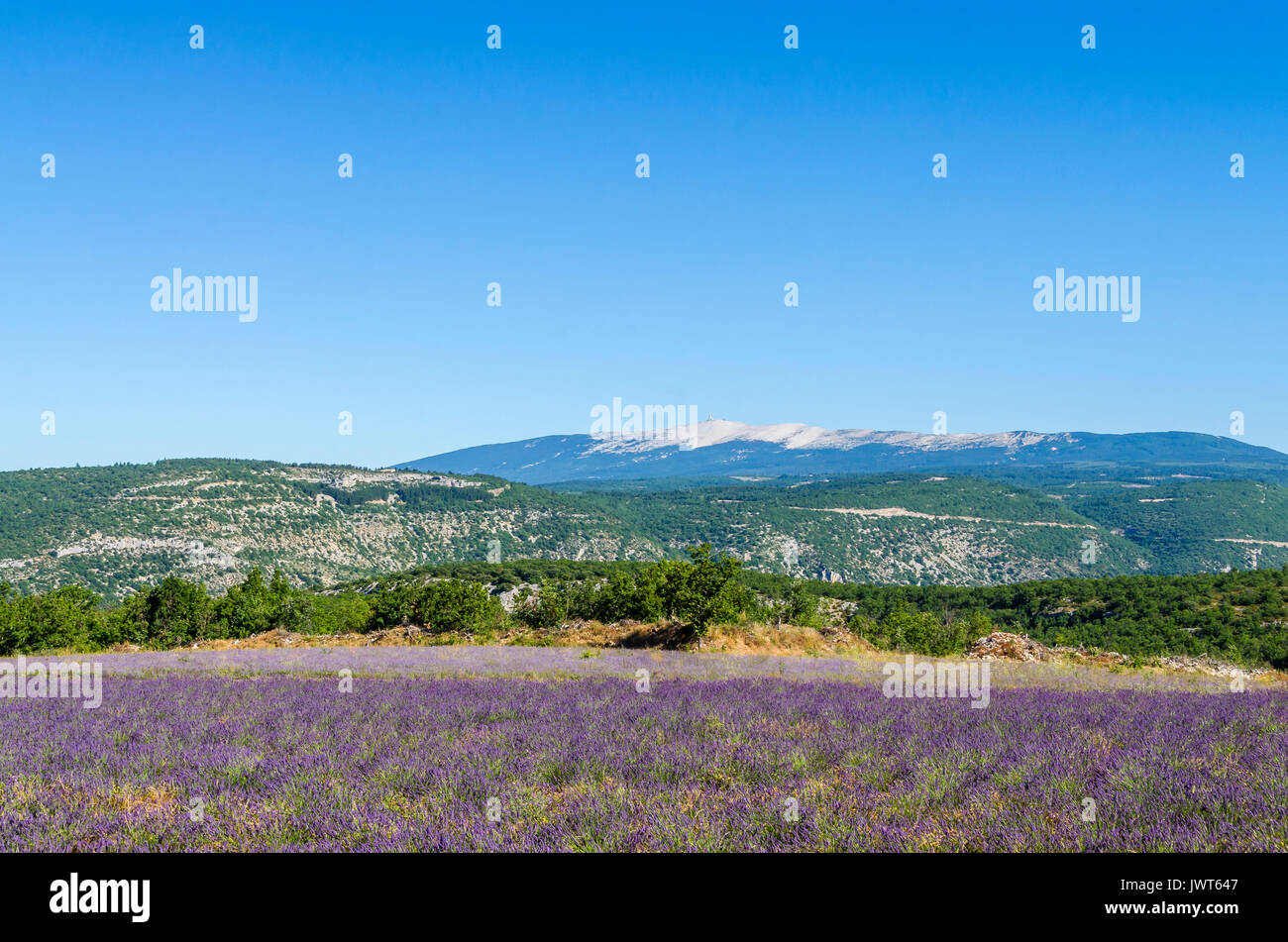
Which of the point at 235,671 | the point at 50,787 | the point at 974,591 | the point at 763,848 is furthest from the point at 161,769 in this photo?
the point at 974,591

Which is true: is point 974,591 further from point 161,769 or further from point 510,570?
point 161,769

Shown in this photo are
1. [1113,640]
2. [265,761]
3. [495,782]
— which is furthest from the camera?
[1113,640]

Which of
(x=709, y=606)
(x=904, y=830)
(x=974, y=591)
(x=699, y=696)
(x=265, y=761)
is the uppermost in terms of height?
(x=904, y=830)

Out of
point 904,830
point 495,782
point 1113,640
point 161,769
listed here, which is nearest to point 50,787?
point 161,769

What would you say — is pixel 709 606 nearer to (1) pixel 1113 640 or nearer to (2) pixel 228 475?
(1) pixel 1113 640

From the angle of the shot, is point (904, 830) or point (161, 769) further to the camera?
point (161, 769)
